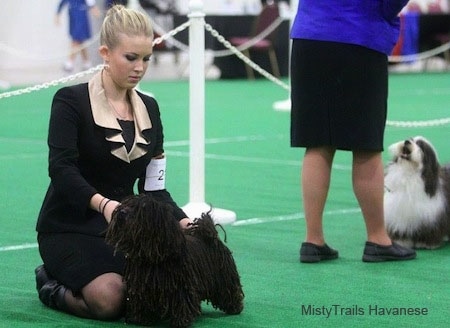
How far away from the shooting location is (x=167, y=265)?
3643mm

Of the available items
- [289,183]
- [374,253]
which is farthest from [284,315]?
[289,183]

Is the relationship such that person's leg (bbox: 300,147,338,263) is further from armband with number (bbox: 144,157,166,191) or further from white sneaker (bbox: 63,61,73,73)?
white sneaker (bbox: 63,61,73,73)

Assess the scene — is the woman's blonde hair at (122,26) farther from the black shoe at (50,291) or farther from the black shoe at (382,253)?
the black shoe at (382,253)

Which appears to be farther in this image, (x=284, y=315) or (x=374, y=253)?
(x=374, y=253)

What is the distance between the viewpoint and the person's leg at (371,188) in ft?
16.1

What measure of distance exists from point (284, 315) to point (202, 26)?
8.20 ft

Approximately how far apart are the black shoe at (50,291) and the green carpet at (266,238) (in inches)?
1.6

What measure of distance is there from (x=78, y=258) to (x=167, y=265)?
0.39 m

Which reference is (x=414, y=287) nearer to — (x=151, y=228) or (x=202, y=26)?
(x=151, y=228)

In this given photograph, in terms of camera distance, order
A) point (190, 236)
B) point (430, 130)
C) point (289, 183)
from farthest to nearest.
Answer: point (430, 130) → point (289, 183) → point (190, 236)

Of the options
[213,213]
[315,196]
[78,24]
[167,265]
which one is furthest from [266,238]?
[78,24]

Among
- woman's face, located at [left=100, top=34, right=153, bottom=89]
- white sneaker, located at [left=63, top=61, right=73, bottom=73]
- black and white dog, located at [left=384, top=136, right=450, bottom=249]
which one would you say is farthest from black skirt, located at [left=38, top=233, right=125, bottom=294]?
white sneaker, located at [left=63, top=61, right=73, bottom=73]

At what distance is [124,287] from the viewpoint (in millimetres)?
3764

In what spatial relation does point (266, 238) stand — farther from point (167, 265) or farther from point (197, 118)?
point (167, 265)
